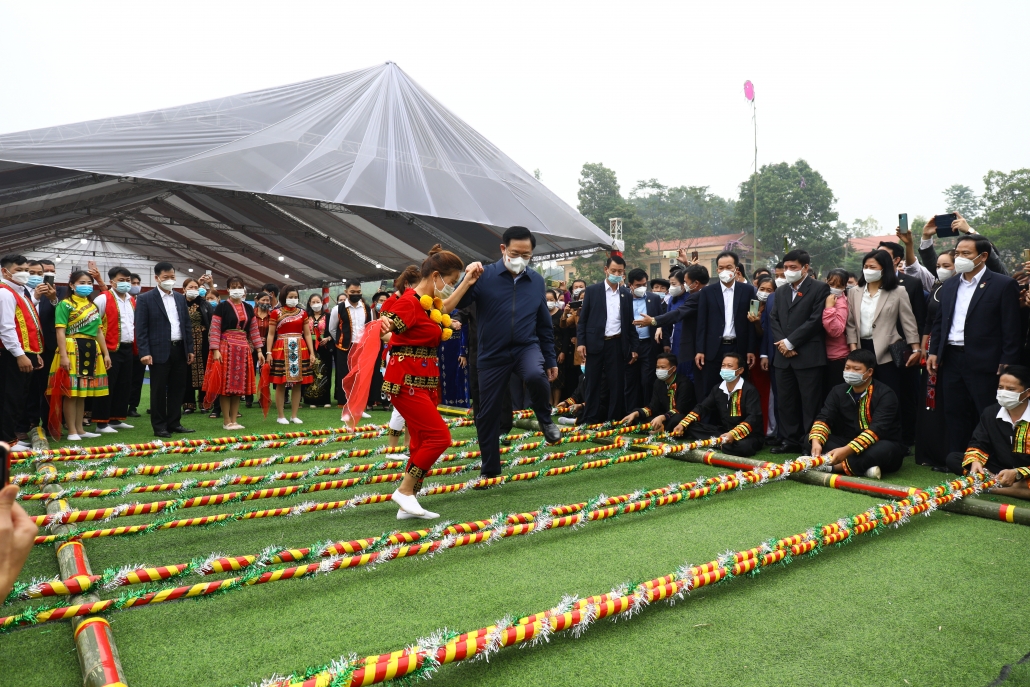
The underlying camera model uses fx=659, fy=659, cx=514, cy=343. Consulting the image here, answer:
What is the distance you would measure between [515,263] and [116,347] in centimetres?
494

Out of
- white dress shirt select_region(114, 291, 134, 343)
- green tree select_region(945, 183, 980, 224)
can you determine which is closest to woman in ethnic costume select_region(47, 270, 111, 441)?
white dress shirt select_region(114, 291, 134, 343)

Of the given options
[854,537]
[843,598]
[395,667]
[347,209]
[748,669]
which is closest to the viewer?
[395,667]

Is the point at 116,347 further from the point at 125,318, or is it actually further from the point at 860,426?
the point at 860,426

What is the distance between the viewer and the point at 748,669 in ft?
6.75

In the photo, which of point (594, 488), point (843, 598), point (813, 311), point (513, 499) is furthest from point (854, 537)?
point (813, 311)

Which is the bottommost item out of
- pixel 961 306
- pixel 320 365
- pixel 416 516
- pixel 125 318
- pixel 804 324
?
pixel 416 516

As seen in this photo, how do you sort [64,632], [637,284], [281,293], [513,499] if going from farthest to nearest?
[281,293] → [637,284] → [513,499] → [64,632]

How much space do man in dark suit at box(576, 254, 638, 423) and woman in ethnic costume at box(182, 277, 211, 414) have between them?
4.43m

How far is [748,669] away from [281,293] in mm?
6740

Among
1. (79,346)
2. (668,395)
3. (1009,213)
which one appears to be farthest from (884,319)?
(1009,213)

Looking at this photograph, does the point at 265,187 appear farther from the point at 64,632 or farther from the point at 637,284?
the point at 64,632

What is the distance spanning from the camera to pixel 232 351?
23.7 ft

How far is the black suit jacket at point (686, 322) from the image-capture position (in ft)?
21.1

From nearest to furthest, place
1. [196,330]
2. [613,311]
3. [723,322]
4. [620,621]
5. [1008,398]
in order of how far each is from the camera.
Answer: [620,621] < [1008,398] < [723,322] < [613,311] < [196,330]
